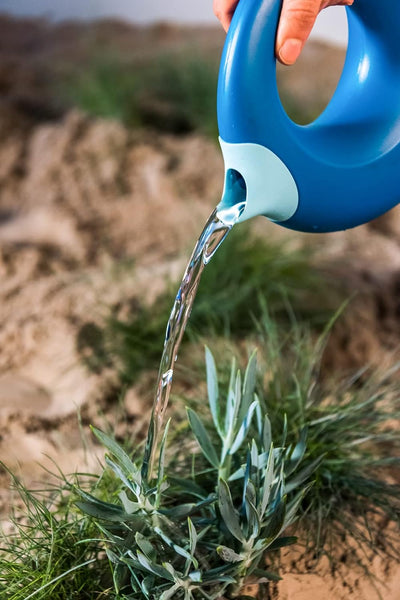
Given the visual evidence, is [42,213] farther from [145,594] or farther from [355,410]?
[145,594]

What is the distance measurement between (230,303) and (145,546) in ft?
2.39

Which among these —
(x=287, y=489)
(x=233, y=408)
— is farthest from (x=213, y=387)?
(x=287, y=489)

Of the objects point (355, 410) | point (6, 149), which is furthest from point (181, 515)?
point (6, 149)

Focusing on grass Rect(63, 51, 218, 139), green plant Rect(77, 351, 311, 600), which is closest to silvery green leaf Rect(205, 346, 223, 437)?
green plant Rect(77, 351, 311, 600)

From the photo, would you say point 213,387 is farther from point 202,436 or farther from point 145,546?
point 145,546

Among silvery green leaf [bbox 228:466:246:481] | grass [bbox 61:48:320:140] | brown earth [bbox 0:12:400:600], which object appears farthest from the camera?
grass [bbox 61:48:320:140]

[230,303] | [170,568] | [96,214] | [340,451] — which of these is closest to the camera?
[170,568]

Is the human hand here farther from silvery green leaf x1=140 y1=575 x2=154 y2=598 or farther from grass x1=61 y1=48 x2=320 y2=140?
grass x1=61 y1=48 x2=320 y2=140

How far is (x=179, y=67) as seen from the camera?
252 centimetres

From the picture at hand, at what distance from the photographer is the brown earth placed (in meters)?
1.22

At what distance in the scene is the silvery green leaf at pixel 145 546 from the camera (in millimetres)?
715

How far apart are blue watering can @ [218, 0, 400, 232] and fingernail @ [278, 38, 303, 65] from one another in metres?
0.01

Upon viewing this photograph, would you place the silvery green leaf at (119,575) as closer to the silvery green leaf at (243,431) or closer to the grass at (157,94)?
the silvery green leaf at (243,431)

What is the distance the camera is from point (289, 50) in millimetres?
728
